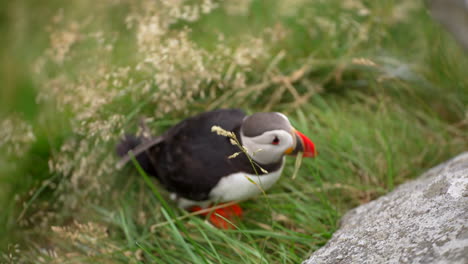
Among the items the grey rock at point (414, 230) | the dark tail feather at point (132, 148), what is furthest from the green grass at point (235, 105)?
the grey rock at point (414, 230)

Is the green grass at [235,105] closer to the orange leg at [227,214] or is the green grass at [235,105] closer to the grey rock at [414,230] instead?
the orange leg at [227,214]

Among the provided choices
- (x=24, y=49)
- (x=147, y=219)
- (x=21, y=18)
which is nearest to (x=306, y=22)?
(x=147, y=219)

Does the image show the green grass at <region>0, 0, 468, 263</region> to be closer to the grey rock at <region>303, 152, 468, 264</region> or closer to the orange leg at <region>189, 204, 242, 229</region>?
the orange leg at <region>189, 204, 242, 229</region>

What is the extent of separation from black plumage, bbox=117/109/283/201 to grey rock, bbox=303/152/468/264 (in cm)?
63

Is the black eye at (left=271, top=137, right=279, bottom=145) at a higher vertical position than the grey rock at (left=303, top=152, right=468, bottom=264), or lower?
higher

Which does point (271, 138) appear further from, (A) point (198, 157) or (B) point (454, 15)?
(B) point (454, 15)

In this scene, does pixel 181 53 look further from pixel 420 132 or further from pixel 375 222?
pixel 420 132

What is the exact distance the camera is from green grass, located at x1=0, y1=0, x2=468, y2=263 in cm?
226

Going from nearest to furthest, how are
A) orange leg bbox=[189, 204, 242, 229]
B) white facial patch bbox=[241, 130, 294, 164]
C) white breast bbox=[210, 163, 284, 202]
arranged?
1. white facial patch bbox=[241, 130, 294, 164]
2. white breast bbox=[210, 163, 284, 202]
3. orange leg bbox=[189, 204, 242, 229]

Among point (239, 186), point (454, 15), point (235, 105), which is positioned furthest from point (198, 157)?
point (454, 15)

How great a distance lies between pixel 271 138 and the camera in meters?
2.05

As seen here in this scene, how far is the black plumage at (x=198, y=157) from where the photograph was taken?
2.19 meters

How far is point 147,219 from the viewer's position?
2586mm

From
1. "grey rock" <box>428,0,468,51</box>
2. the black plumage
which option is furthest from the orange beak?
"grey rock" <box>428,0,468,51</box>
